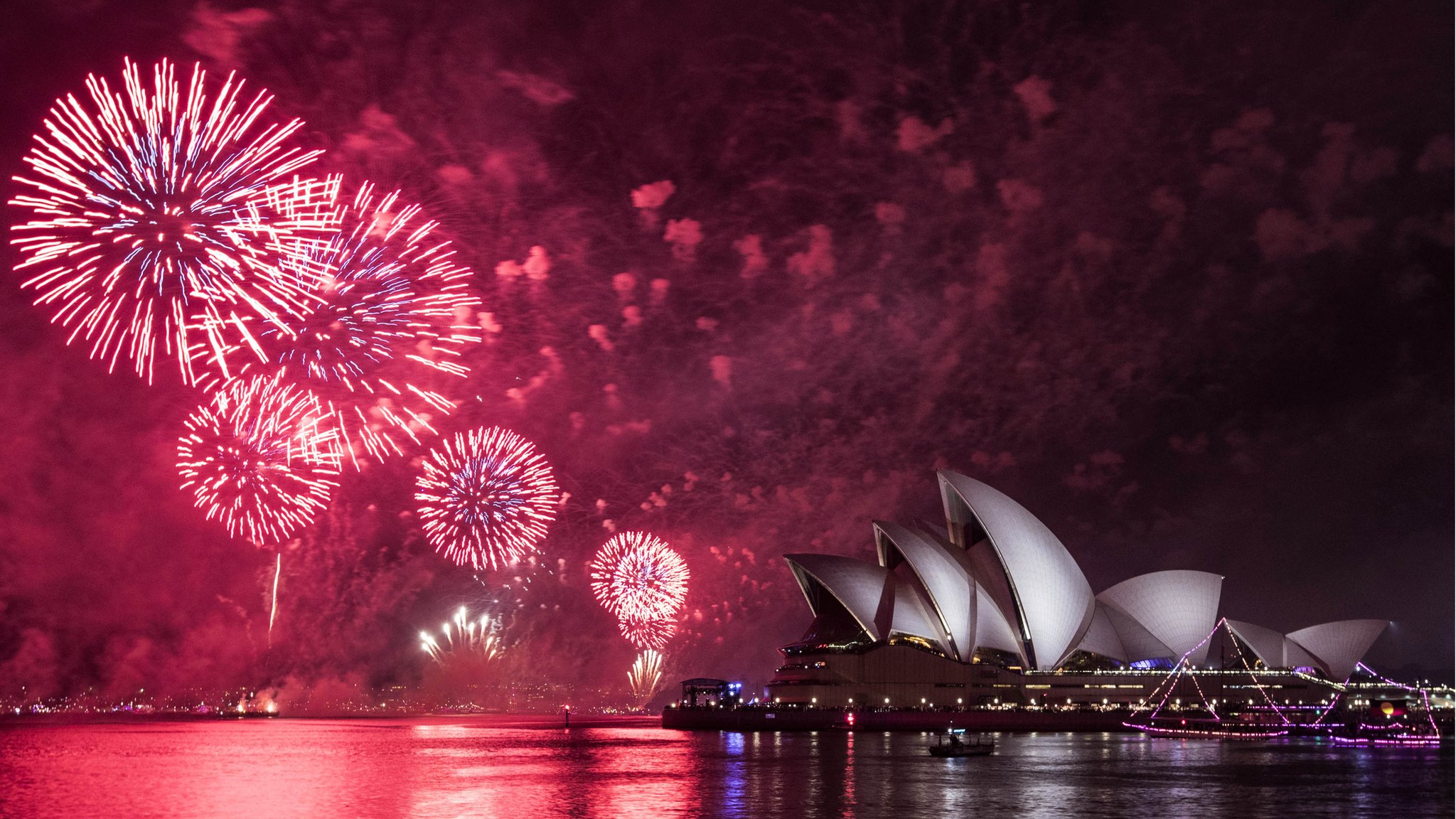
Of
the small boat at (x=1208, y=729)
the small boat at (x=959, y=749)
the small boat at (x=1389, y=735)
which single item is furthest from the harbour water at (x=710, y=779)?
the small boat at (x=1208, y=729)

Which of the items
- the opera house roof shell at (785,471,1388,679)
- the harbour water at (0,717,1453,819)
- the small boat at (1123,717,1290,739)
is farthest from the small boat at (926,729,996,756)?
the opera house roof shell at (785,471,1388,679)

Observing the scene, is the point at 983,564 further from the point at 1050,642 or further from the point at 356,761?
the point at 356,761

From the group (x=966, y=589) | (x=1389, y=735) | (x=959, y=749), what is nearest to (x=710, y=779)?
(x=959, y=749)

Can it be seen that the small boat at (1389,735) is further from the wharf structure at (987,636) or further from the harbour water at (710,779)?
the wharf structure at (987,636)

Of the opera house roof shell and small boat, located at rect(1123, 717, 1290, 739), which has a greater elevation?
the opera house roof shell

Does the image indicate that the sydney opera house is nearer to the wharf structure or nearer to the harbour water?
the wharf structure

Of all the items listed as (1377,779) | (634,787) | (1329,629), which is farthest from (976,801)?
(1329,629)

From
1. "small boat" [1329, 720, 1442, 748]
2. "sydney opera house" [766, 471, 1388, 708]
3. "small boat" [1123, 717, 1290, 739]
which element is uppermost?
Answer: "sydney opera house" [766, 471, 1388, 708]
